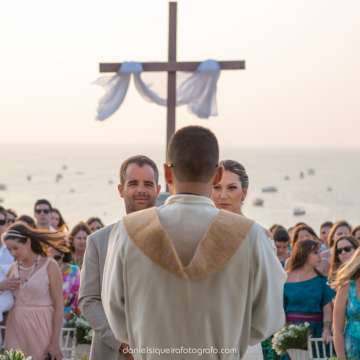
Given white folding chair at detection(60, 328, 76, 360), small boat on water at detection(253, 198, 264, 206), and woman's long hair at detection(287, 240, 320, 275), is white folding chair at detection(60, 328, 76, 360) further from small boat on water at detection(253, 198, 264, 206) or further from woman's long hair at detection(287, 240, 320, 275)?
small boat on water at detection(253, 198, 264, 206)

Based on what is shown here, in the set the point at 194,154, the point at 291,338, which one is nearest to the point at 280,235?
the point at 291,338

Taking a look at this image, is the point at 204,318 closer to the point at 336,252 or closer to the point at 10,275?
the point at 10,275

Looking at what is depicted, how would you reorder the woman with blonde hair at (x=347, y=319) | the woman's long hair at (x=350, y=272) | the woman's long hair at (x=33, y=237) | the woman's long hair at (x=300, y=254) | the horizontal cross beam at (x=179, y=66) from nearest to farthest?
1. the woman's long hair at (x=350, y=272)
2. the woman with blonde hair at (x=347, y=319)
3. the woman's long hair at (x=33, y=237)
4. the woman's long hair at (x=300, y=254)
5. the horizontal cross beam at (x=179, y=66)

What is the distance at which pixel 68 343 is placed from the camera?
33.8 feet

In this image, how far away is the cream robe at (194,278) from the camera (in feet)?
15.1

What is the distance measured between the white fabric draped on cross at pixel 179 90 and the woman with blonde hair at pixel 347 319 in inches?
247

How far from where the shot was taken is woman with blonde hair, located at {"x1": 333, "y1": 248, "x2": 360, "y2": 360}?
8289mm

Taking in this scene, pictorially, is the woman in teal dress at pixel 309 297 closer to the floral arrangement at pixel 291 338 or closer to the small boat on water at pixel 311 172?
the floral arrangement at pixel 291 338

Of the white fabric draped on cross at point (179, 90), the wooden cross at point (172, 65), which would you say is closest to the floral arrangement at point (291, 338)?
the wooden cross at point (172, 65)

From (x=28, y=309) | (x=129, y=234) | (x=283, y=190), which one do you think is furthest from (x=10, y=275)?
(x=283, y=190)

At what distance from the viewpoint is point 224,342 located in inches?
183

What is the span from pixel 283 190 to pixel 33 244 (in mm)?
93552

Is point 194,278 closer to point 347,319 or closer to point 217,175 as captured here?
point 217,175

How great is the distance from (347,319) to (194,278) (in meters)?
4.05
